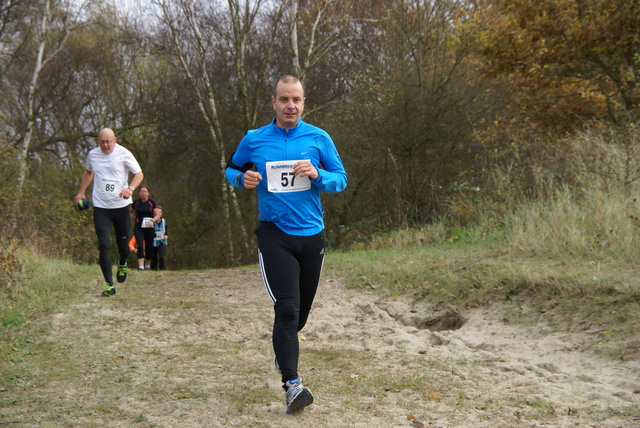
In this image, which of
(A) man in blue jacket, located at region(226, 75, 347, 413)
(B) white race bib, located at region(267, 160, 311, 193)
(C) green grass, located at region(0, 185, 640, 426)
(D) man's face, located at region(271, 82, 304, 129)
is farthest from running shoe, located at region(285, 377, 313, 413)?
(D) man's face, located at region(271, 82, 304, 129)

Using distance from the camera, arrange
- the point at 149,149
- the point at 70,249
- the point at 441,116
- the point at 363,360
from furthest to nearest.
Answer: the point at 149,149 < the point at 70,249 < the point at 441,116 < the point at 363,360

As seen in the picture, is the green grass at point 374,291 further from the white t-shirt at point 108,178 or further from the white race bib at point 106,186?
the white race bib at point 106,186

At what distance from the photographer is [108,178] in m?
8.00

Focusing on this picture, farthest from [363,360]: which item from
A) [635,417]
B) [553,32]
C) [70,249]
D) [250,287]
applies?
[70,249]

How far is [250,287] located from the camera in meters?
10.1

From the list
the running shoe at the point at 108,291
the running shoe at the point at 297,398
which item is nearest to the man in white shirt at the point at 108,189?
the running shoe at the point at 108,291

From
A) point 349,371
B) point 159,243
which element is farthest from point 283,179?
point 159,243

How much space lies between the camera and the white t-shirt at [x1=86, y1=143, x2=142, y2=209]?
26.1 ft

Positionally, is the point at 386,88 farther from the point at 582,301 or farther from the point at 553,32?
the point at 582,301

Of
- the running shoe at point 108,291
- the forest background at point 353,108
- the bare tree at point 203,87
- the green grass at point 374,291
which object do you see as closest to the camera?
the green grass at point 374,291

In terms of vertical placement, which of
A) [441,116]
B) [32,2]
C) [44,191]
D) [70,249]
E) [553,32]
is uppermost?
[32,2]

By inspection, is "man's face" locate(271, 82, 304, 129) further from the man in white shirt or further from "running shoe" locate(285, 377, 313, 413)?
the man in white shirt

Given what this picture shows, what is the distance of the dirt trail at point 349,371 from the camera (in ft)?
13.1

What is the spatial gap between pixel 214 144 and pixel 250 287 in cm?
1358
